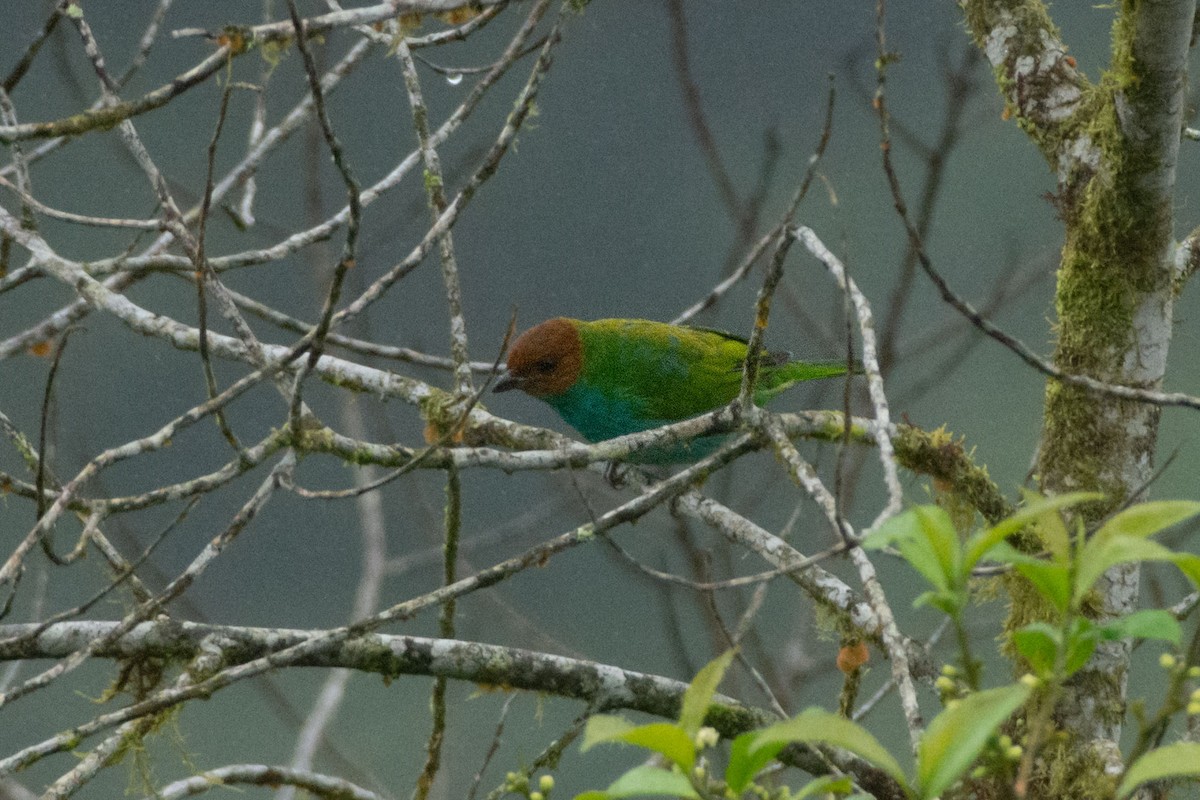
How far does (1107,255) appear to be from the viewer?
3.01 m

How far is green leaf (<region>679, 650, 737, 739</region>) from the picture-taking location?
121 cm

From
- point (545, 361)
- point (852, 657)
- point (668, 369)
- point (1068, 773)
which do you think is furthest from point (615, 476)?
point (1068, 773)

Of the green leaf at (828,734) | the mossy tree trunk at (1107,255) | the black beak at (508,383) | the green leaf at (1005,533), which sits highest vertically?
the black beak at (508,383)

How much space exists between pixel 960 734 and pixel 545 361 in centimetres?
435

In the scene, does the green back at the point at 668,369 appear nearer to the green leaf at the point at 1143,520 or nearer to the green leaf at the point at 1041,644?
the green leaf at the point at 1041,644

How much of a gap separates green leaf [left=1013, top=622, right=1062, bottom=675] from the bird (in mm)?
4073

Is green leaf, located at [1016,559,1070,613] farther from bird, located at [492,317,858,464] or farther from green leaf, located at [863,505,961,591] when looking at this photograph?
bird, located at [492,317,858,464]

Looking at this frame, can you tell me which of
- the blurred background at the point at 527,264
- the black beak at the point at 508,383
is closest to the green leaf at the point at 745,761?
the black beak at the point at 508,383

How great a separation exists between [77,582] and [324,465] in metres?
3.25

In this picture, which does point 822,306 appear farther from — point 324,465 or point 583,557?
point 583,557

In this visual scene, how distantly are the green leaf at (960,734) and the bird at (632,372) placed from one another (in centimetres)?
419

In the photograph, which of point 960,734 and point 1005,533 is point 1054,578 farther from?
point 960,734

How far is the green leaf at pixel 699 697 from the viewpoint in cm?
121

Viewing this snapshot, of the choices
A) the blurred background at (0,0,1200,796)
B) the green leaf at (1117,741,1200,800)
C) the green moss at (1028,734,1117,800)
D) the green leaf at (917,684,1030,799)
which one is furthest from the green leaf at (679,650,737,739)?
the blurred background at (0,0,1200,796)
